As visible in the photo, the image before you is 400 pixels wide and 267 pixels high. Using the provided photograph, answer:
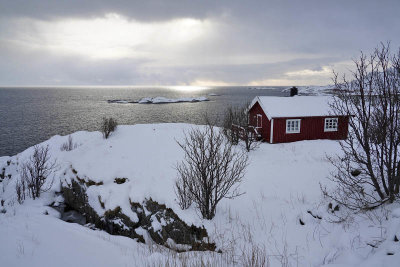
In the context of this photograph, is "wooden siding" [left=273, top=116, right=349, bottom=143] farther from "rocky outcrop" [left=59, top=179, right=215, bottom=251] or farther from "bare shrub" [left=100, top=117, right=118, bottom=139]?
"bare shrub" [left=100, top=117, right=118, bottom=139]

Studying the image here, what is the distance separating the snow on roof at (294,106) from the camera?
20344 millimetres

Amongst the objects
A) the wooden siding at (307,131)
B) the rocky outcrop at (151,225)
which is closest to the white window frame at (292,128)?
the wooden siding at (307,131)

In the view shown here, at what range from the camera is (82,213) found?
1237 centimetres

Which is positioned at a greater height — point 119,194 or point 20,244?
point 20,244

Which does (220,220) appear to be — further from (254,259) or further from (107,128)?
(107,128)

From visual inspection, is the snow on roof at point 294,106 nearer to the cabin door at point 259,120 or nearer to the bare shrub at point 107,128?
the cabin door at point 259,120

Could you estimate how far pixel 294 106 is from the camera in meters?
21.4

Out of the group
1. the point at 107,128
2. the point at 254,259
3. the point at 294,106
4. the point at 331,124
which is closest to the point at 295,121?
the point at 294,106

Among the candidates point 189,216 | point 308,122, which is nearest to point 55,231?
point 189,216

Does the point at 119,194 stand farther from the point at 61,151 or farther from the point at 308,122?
the point at 308,122

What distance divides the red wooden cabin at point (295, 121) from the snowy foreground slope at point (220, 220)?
9.32 ft

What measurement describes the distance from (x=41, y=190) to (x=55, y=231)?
755 cm

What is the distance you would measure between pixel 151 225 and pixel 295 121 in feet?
52.6

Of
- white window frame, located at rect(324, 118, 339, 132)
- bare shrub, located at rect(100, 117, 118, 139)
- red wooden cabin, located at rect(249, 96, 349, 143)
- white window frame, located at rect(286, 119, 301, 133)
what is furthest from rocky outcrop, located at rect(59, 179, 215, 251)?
white window frame, located at rect(324, 118, 339, 132)
